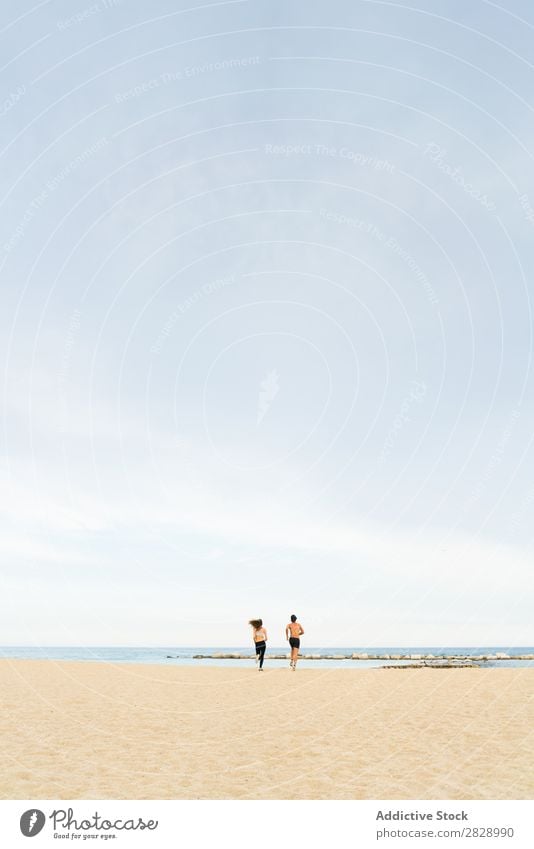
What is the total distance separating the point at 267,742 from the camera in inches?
554

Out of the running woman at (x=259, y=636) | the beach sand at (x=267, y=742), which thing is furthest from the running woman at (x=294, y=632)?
the beach sand at (x=267, y=742)

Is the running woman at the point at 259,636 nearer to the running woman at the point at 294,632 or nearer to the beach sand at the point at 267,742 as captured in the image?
the running woman at the point at 294,632

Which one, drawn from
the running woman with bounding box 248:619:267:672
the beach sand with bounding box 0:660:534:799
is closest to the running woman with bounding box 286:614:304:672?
the running woman with bounding box 248:619:267:672

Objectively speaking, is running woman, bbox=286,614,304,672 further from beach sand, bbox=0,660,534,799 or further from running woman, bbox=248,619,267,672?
beach sand, bbox=0,660,534,799

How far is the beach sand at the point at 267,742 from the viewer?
10547 millimetres

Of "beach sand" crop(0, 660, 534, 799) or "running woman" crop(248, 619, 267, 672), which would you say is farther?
"running woman" crop(248, 619, 267, 672)

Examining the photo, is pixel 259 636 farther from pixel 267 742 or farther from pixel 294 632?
pixel 267 742

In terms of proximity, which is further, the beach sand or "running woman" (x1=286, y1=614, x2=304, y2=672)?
"running woman" (x1=286, y1=614, x2=304, y2=672)

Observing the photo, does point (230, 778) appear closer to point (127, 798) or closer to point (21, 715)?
point (127, 798)

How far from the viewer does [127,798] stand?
10.0 metres

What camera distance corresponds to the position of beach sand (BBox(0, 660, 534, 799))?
10547mm

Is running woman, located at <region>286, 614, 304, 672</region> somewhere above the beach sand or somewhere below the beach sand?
above

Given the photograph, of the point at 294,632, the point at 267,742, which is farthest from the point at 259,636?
the point at 267,742
